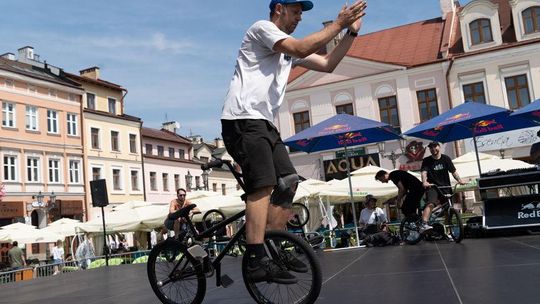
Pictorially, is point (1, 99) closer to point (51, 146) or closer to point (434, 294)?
point (51, 146)

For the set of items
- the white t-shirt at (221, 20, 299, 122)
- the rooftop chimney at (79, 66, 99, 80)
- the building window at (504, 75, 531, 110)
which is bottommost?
the white t-shirt at (221, 20, 299, 122)

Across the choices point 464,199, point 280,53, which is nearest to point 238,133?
point 280,53

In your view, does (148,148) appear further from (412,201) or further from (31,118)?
(412,201)

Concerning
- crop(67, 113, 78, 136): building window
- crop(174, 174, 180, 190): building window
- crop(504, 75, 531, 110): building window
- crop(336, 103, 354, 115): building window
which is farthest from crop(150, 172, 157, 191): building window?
crop(504, 75, 531, 110): building window

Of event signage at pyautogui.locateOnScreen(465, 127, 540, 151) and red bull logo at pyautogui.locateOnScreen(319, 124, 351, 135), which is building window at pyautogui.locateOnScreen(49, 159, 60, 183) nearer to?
event signage at pyautogui.locateOnScreen(465, 127, 540, 151)

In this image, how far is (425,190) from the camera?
9.76m

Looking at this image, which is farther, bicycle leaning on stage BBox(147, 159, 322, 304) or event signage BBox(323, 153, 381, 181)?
event signage BBox(323, 153, 381, 181)

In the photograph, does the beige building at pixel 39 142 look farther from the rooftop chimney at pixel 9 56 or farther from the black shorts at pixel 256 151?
the black shorts at pixel 256 151

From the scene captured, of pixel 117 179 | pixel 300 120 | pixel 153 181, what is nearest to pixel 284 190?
pixel 300 120

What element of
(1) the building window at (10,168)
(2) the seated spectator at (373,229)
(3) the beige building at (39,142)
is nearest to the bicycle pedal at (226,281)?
(2) the seated spectator at (373,229)

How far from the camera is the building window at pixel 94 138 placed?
41438mm

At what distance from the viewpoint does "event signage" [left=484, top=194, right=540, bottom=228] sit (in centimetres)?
998

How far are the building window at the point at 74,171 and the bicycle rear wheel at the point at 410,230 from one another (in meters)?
33.1

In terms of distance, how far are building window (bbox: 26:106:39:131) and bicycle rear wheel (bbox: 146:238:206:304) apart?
35340 millimetres
